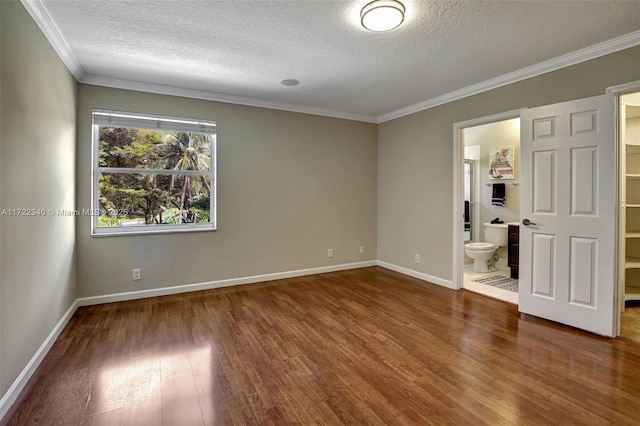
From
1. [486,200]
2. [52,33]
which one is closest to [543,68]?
[486,200]

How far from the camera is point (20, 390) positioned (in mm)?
1925

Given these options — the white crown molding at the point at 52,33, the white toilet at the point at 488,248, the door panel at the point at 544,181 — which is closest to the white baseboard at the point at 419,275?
the white toilet at the point at 488,248

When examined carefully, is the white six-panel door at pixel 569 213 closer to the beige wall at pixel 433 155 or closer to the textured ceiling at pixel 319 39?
the beige wall at pixel 433 155

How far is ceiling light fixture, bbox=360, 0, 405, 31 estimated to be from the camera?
2045 mm

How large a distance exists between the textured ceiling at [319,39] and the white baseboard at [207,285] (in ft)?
7.79

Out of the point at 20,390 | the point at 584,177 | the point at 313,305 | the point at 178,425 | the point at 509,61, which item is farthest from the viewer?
the point at 313,305

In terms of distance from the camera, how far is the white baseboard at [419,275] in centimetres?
413

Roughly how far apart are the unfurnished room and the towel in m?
0.21

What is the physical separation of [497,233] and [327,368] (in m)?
4.01

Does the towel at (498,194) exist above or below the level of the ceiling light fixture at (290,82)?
below

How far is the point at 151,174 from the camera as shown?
12.2ft

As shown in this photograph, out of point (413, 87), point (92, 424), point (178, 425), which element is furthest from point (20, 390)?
point (413, 87)

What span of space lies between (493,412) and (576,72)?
2.93 metres

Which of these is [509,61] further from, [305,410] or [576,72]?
[305,410]
